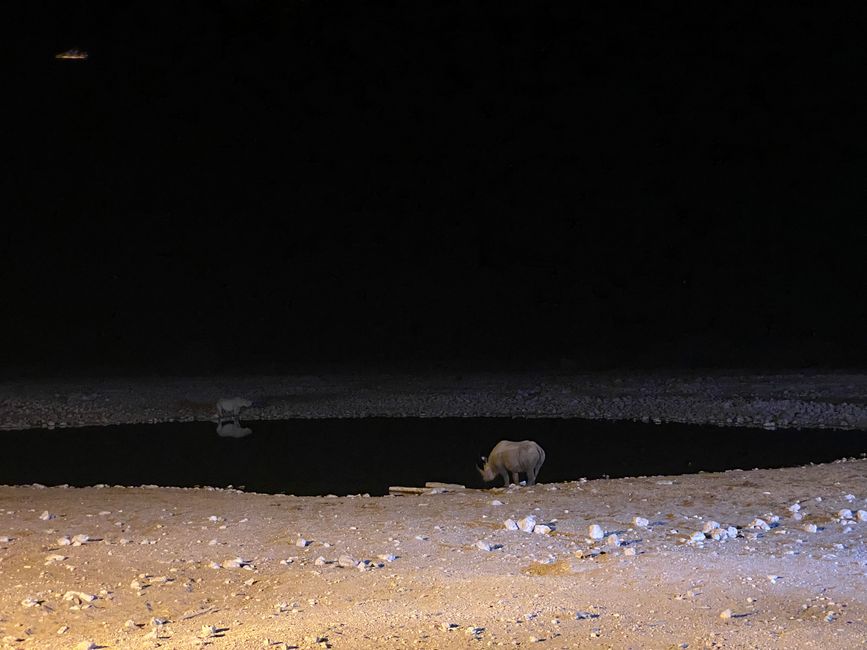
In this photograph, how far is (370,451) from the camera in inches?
714

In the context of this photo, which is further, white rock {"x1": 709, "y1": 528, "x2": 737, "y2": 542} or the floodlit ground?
white rock {"x1": 709, "y1": 528, "x2": 737, "y2": 542}

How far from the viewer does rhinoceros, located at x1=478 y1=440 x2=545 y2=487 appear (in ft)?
45.8

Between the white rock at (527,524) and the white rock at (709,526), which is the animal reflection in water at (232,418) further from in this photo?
the white rock at (709,526)

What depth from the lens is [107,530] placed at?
9062mm

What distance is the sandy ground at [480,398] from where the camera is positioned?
22.2 meters

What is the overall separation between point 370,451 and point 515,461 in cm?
472

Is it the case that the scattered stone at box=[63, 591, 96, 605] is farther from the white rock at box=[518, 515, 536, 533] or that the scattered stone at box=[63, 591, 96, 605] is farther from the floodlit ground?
the white rock at box=[518, 515, 536, 533]

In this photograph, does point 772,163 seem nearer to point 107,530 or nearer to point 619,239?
point 619,239

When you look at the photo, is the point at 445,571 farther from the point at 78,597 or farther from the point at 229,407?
the point at 229,407

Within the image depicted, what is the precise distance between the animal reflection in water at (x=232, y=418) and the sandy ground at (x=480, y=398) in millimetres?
730

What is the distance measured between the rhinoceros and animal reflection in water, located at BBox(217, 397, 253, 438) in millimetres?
7618

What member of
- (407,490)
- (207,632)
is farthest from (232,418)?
(207,632)

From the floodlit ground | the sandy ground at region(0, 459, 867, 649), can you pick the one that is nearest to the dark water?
the floodlit ground

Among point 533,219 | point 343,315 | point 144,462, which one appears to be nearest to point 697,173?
point 533,219
